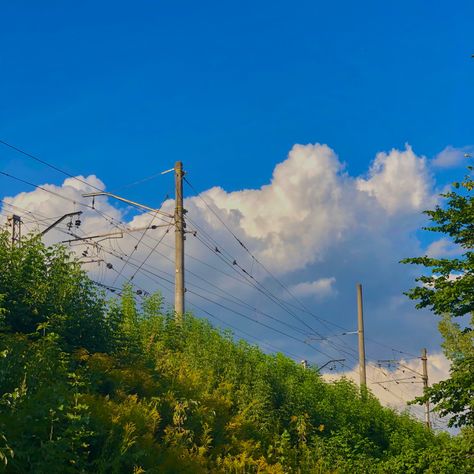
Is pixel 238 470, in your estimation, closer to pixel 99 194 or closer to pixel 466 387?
pixel 466 387

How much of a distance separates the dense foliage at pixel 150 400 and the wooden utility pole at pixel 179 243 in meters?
0.76

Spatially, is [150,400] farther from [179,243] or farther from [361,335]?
[361,335]

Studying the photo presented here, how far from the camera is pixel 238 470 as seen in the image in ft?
50.9

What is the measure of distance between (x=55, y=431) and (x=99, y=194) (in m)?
18.4

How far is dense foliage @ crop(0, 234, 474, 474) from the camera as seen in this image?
10234 millimetres

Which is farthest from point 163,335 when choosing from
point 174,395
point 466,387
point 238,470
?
point 466,387

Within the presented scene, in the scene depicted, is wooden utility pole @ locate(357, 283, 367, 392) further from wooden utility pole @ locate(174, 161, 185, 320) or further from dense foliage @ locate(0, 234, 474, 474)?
wooden utility pole @ locate(174, 161, 185, 320)

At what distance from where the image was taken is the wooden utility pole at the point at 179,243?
77.2 ft

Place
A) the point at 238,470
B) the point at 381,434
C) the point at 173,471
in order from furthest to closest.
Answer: the point at 381,434 → the point at 238,470 → the point at 173,471

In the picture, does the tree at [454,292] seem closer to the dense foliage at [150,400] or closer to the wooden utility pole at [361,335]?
the dense foliage at [150,400]

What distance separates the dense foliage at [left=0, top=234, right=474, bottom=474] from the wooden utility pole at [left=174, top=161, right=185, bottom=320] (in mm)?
760

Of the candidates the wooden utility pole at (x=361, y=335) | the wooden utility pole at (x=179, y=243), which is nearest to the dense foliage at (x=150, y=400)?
the wooden utility pole at (x=179, y=243)

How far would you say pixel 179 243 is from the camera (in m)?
24.8

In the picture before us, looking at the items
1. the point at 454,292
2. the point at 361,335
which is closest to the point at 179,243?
the point at 454,292
